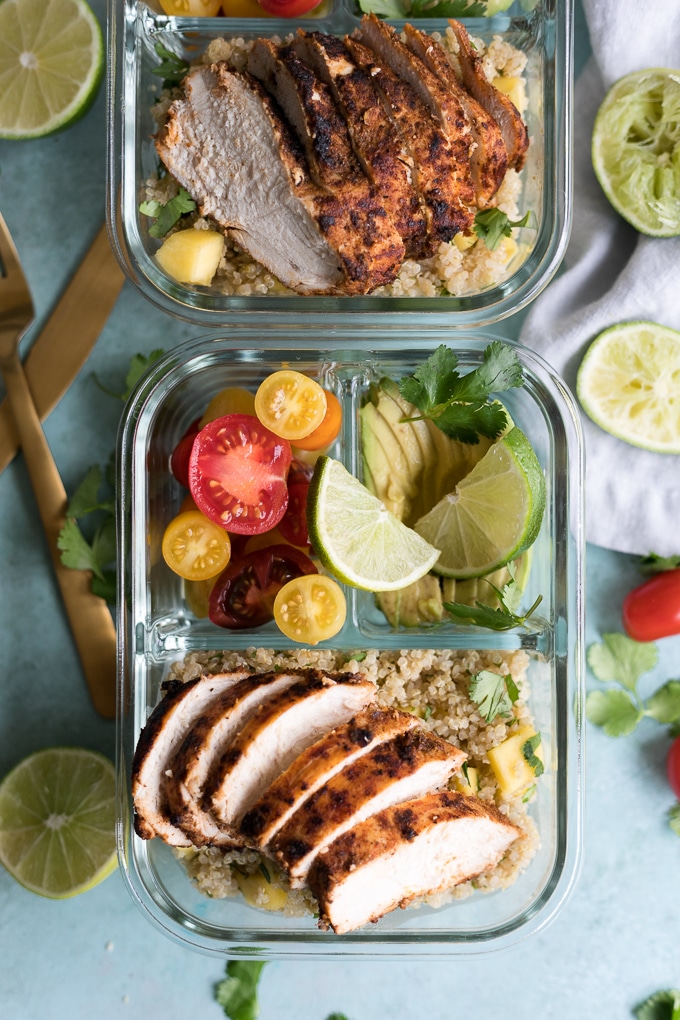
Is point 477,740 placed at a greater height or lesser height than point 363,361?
lesser

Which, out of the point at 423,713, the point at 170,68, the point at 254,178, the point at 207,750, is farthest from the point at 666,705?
the point at 170,68

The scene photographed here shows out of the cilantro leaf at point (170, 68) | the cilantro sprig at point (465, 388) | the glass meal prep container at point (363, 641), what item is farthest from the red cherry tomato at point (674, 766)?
the cilantro leaf at point (170, 68)

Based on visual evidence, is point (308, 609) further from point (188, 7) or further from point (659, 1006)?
point (659, 1006)

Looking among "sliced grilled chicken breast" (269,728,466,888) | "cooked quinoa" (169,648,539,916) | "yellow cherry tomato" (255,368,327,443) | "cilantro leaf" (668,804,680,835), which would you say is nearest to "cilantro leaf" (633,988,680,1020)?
"cilantro leaf" (668,804,680,835)

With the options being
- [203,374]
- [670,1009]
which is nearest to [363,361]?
[203,374]

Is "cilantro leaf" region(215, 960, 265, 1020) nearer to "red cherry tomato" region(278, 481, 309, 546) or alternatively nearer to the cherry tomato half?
"red cherry tomato" region(278, 481, 309, 546)

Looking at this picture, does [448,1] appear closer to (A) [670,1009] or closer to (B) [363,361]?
(B) [363,361]
